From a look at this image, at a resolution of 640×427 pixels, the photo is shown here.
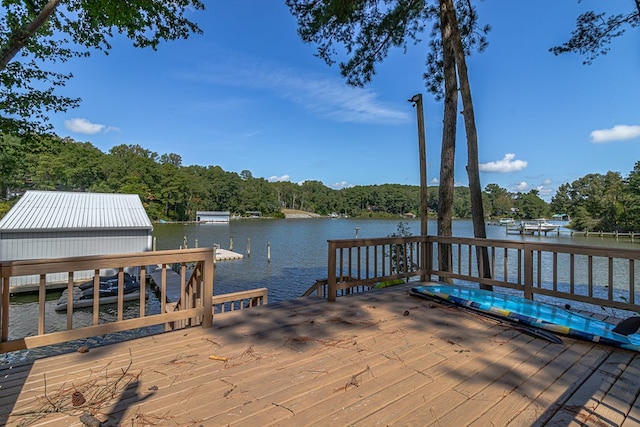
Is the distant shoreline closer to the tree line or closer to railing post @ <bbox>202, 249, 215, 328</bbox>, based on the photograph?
the tree line

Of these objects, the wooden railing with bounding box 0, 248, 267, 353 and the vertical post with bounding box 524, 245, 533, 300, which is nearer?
the wooden railing with bounding box 0, 248, 267, 353

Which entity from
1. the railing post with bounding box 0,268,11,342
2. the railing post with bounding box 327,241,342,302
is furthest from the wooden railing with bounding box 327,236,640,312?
the railing post with bounding box 0,268,11,342

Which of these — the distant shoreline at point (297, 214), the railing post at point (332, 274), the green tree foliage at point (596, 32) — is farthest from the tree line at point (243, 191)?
the green tree foliage at point (596, 32)

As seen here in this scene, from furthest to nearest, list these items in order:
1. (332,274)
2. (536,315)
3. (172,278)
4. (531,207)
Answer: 1. (531,207)
2. (172,278)
3. (332,274)
4. (536,315)

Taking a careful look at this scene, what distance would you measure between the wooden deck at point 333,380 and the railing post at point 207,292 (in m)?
0.10

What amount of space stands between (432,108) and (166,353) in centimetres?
699

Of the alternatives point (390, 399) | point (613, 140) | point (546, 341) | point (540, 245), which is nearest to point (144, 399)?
point (390, 399)

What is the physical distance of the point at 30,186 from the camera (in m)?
37.4

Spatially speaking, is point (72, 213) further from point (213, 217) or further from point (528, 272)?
point (213, 217)

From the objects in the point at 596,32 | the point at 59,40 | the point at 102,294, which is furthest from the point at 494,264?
the point at 102,294

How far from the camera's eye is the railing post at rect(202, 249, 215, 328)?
2.86 meters

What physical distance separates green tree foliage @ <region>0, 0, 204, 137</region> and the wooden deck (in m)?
Answer: 6.72

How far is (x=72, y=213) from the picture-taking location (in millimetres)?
13664

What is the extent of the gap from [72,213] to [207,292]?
14813mm
